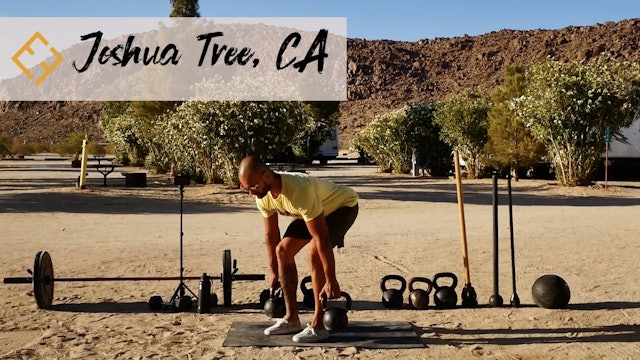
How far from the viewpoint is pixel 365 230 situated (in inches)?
523

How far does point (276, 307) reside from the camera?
6.19 metres

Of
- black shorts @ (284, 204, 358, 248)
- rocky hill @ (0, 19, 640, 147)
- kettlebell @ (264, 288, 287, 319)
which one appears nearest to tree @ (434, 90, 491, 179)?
kettlebell @ (264, 288, 287, 319)

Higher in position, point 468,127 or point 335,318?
point 468,127

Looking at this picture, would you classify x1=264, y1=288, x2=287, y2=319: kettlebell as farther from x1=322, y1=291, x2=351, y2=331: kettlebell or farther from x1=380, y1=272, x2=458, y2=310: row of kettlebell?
x1=380, y1=272, x2=458, y2=310: row of kettlebell

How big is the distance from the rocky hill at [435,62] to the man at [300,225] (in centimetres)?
8929

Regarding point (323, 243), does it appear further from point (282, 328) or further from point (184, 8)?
point (184, 8)

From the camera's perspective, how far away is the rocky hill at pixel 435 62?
9950cm

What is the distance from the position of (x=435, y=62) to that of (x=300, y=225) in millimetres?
109311

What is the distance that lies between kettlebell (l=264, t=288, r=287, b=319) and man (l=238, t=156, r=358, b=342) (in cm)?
32

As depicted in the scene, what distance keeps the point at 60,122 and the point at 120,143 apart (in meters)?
90.8

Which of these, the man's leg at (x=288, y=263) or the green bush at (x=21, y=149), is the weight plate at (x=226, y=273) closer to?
the man's leg at (x=288, y=263)

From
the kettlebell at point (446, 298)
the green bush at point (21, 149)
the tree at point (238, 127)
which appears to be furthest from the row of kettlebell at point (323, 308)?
the green bush at point (21, 149)

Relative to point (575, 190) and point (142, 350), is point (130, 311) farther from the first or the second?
point (575, 190)

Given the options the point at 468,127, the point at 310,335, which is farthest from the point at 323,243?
the point at 468,127
